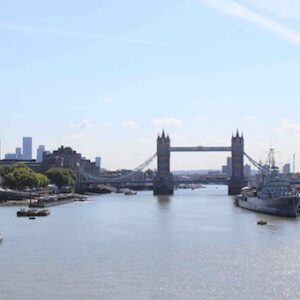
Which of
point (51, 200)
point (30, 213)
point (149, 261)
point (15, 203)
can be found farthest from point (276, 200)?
point (149, 261)

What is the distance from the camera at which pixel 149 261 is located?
2192 inches

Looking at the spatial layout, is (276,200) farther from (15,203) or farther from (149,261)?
(149,261)

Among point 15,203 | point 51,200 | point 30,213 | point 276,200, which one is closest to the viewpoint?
point 30,213

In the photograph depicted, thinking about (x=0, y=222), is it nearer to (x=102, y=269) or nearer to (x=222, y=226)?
(x=222, y=226)

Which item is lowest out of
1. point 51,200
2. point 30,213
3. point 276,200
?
point 30,213

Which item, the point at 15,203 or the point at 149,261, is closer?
the point at 149,261

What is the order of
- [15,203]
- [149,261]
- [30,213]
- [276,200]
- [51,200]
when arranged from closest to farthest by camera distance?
[149,261], [30,213], [276,200], [15,203], [51,200]

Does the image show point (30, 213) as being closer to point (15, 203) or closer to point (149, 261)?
point (15, 203)

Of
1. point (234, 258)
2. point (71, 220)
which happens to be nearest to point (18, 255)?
point (234, 258)

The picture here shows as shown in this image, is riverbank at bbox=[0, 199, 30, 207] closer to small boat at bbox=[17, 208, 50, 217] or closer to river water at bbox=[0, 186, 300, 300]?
small boat at bbox=[17, 208, 50, 217]

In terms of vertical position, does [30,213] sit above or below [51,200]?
below

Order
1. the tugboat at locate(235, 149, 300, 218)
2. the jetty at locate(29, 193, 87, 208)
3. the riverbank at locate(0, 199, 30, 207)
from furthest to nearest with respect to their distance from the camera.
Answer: the riverbank at locate(0, 199, 30, 207) → the jetty at locate(29, 193, 87, 208) → the tugboat at locate(235, 149, 300, 218)

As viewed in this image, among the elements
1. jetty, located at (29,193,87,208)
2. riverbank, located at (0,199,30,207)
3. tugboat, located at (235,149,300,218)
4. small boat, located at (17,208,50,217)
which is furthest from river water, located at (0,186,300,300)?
riverbank, located at (0,199,30,207)

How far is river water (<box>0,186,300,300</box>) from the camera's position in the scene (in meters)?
44.5
